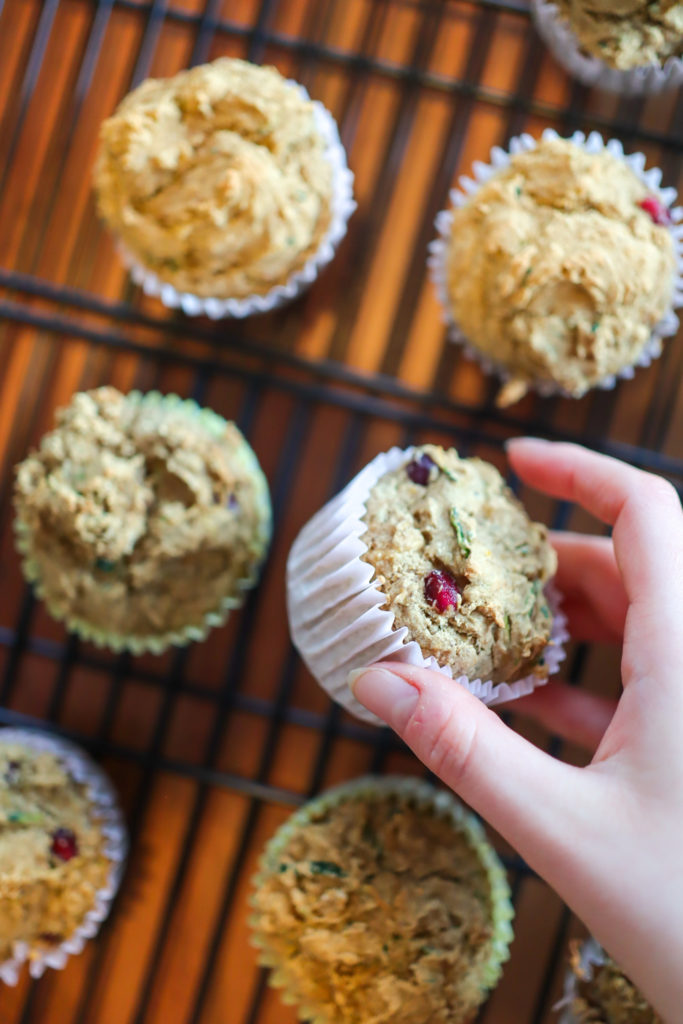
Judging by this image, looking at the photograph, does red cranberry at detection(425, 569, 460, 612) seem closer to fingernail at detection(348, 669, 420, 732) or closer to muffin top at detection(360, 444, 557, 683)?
muffin top at detection(360, 444, 557, 683)

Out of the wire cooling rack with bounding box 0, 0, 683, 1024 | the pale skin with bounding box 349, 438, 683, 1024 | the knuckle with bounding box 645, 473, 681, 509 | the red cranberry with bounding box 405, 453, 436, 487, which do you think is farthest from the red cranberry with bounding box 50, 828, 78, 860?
the knuckle with bounding box 645, 473, 681, 509

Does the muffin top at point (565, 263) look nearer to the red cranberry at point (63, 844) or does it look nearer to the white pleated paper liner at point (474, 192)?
the white pleated paper liner at point (474, 192)

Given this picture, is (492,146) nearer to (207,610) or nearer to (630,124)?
(630,124)

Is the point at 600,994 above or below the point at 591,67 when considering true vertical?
below

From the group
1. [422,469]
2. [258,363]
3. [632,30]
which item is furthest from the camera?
[258,363]

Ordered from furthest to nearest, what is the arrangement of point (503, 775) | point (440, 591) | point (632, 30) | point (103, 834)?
point (103, 834), point (632, 30), point (440, 591), point (503, 775)

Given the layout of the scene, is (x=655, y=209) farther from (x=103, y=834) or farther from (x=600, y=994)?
(x=103, y=834)

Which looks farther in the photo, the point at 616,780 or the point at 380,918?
the point at 380,918

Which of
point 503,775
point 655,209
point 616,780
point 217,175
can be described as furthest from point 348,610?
point 655,209
